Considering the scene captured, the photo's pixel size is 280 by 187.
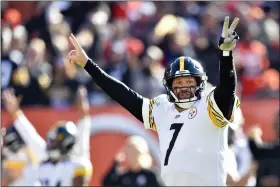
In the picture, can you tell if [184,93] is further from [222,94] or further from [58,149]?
[58,149]

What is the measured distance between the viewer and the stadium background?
38.2 feet

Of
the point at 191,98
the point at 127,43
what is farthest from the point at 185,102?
the point at 127,43

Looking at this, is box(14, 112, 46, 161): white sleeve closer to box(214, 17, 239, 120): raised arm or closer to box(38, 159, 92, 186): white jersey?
box(38, 159, 92, 186): white jersey

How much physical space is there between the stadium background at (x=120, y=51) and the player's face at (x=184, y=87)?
14.6ft

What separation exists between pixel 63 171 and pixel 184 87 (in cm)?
287

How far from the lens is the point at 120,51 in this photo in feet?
42.6

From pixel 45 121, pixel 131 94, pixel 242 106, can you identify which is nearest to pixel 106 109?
pixel 45 121

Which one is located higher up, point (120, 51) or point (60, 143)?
point (120, 51)

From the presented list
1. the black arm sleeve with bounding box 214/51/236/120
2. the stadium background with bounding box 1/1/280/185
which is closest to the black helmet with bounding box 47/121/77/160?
the stadium background with bounding box 1/1/280/185

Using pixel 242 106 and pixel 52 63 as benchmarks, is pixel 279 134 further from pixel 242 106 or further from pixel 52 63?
pixel 52 63

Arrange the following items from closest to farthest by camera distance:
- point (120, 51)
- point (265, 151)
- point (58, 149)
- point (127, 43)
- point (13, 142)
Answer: point (265, 151) → point (58, 149) → point (13, 142) → point (120, 51) → point (127, 43)

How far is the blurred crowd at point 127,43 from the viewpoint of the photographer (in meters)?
12.2

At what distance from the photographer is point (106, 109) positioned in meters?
11.7

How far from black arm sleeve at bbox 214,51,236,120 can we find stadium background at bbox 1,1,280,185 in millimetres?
4730
